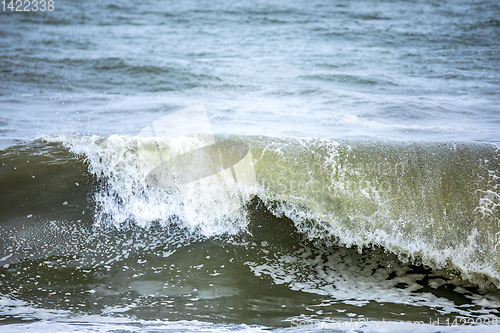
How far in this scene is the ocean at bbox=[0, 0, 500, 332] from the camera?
284 cm

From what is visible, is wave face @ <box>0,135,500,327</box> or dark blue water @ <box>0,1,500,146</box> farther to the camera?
dark blue water @ <box>0,1,500,146</box>

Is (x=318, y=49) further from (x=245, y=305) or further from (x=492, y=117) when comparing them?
(x=245, y=305)

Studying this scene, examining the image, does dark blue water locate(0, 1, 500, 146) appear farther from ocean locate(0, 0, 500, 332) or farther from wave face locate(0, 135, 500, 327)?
wave face locate(0, 135, 500, 327)

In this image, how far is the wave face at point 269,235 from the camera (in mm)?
2936

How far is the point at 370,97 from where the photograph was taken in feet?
22.3

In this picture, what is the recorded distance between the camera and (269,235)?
3844mm

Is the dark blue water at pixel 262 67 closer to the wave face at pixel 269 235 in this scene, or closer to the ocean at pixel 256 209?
the ocean at pixel 256 209

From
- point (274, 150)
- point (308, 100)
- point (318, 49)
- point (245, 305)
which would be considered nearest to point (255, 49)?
point (318, 49)

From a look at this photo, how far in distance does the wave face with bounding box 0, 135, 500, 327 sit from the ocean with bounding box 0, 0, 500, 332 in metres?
0.01

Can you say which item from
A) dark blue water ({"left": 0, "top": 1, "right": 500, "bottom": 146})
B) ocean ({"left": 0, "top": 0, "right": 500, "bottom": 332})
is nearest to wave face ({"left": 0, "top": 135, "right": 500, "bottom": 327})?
ocean ({"left": 0, "top": 0, "right": 500, "bottom": 332})

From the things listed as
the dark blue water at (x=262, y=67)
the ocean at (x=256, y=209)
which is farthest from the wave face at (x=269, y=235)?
the dark blue water at (x=262, y=67)

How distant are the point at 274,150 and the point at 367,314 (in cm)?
196

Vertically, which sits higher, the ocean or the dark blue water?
the dark blue water

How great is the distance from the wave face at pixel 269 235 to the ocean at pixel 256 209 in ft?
0.05
